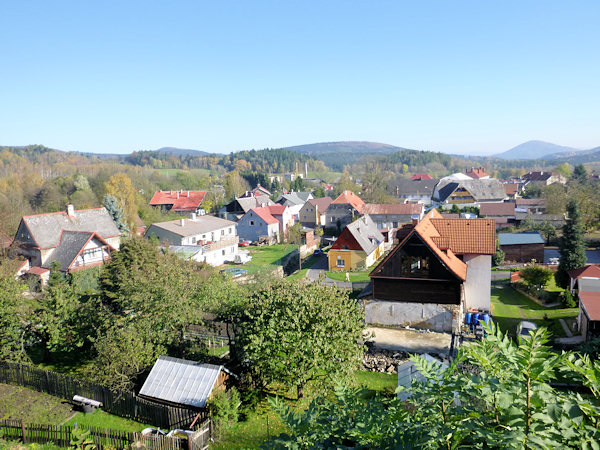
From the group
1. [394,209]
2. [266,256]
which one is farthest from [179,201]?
[394,209]

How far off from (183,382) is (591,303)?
67.3 feet

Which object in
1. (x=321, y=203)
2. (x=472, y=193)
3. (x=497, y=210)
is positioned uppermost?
(x=472, y=193)

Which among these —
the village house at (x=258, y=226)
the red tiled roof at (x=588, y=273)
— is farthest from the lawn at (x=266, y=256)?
the red tiled roof at (x=588, y=273)

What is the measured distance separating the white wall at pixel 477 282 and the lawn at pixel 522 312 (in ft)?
4.71

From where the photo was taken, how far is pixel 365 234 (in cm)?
4466

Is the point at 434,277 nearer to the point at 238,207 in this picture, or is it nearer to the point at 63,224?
the point at 63,224

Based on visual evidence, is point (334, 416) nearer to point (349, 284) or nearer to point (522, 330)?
point (522, 330)

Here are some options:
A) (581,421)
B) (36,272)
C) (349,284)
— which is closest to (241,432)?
(581,421)

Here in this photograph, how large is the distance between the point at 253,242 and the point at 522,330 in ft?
138

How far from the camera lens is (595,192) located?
59562 millimetres

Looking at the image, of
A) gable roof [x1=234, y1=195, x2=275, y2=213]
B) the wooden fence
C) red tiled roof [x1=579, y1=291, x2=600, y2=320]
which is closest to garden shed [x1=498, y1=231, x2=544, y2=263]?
red tiled roof [x1=579, y1=291, x2=600, y2=320]

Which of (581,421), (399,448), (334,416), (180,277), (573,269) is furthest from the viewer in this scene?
(573,269)

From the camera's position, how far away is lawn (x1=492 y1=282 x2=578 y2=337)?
24344mm

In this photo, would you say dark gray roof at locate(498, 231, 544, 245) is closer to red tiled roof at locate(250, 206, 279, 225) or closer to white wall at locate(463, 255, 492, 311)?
white wall at locate(463, 255, 492, 311)
